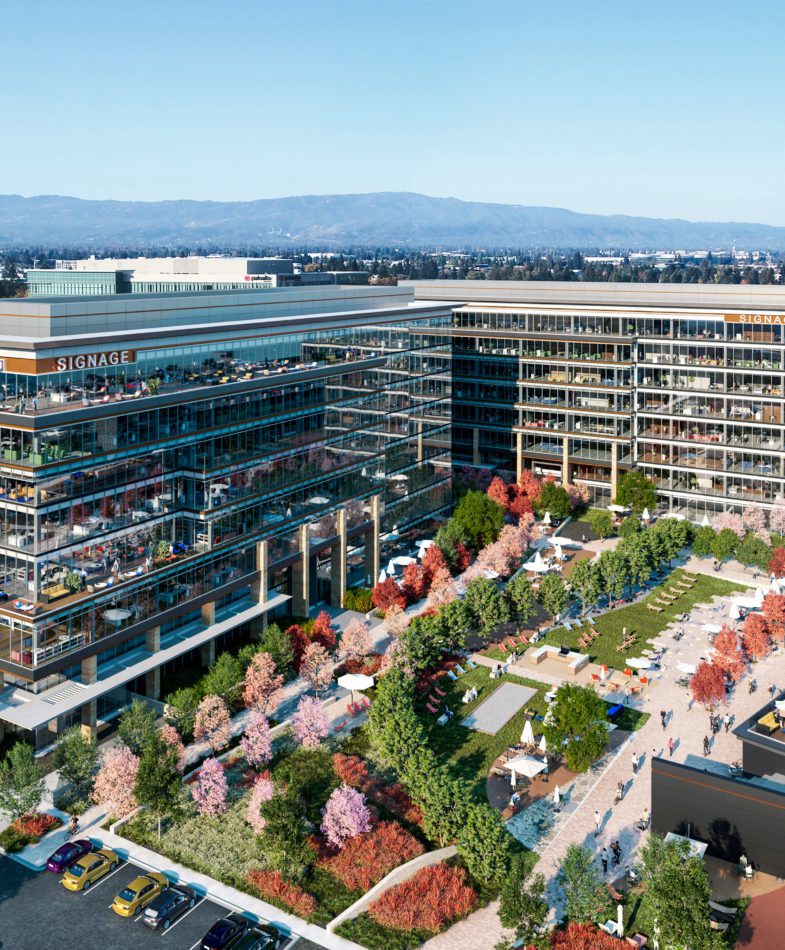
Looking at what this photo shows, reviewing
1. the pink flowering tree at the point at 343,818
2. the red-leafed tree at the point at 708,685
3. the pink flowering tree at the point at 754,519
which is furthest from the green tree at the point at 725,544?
the pink flowering tree at the point at 343,818

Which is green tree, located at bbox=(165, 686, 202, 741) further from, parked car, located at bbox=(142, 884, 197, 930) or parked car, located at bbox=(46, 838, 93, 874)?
parked car, located at bbox=(142, 884, 197, 930)

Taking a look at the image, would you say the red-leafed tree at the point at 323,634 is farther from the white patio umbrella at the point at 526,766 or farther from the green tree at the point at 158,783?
the green tree at the point at 158,783

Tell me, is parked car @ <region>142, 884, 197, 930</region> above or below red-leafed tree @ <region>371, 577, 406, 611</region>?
below

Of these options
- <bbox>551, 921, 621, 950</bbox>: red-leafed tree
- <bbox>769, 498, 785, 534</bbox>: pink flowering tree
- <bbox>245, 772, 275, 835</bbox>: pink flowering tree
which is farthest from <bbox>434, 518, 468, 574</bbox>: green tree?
<bbox>551, 921, 621, 950</bbox>: red-leafed tree

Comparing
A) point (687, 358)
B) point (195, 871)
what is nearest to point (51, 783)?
point (195, 871)

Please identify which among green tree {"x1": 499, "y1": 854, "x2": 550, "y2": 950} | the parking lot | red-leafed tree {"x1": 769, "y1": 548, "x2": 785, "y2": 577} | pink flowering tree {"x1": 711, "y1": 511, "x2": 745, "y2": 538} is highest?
pink flowering tree {"x1": 711, "y1": 511, "x2": 745, "y2": 538}

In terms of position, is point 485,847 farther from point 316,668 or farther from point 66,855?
point 316,668

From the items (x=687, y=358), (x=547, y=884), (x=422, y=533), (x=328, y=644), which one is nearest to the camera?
(x=547, y=884)

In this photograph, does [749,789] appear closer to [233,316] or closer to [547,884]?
[547,884]
